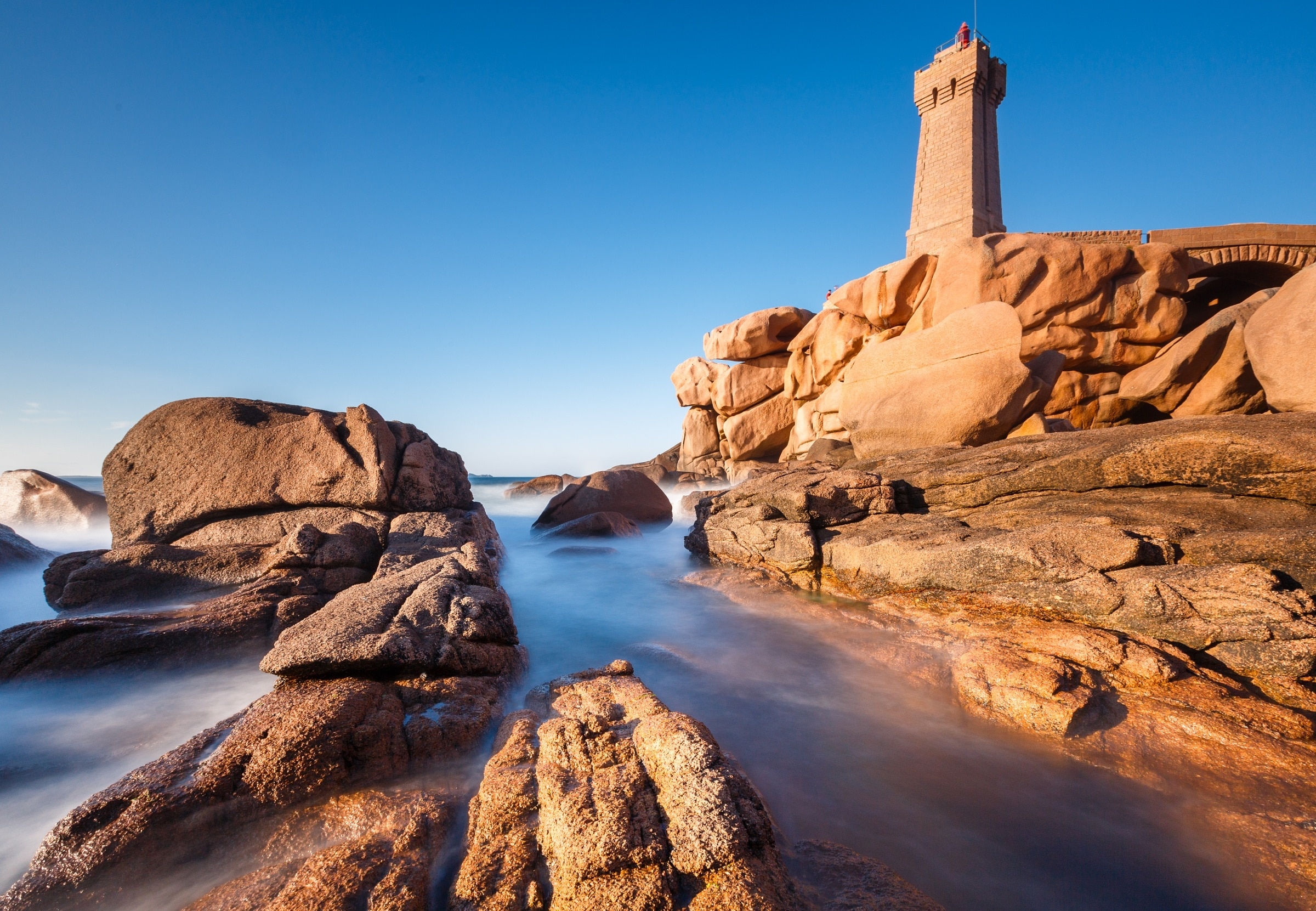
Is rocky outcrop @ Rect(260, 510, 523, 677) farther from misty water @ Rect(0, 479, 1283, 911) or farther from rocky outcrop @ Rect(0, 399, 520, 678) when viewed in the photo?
misty water @ Rect(0, 479, 1283, 911)

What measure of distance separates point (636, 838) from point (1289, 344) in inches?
347

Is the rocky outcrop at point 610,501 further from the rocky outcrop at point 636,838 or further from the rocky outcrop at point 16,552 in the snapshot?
the rocky outcrop at point 636,838

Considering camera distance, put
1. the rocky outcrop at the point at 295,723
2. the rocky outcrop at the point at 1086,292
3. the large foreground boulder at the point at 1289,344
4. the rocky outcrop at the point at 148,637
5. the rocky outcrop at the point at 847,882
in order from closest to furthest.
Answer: the rocky outcrop at the point at 847,882 → the rocky outcrop at the point at 295,723 → the rocky outcrop at the point at 148,637 → the large foreground boulder at the point at 1289,344 → the rocky outcrop at the point at 1086,292

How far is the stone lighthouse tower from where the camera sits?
22.2 metres

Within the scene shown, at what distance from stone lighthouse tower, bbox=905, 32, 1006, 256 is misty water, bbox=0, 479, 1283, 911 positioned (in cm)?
2318

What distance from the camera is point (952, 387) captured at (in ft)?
26.6

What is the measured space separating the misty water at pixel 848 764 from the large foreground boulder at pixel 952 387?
4534 millimetres

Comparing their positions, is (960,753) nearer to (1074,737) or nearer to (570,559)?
(1074,737)

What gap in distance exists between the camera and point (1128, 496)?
526cm

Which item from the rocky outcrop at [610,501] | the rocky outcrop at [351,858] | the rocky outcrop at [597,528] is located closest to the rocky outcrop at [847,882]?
the rocky outcrop at [351,858]

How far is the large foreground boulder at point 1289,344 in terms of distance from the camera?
571cm

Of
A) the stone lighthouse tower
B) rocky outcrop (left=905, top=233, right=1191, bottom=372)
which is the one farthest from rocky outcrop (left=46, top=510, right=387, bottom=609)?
the stone lighthouse tower

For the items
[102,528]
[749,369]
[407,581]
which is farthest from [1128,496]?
[102,528]

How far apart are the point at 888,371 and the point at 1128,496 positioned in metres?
4.53
